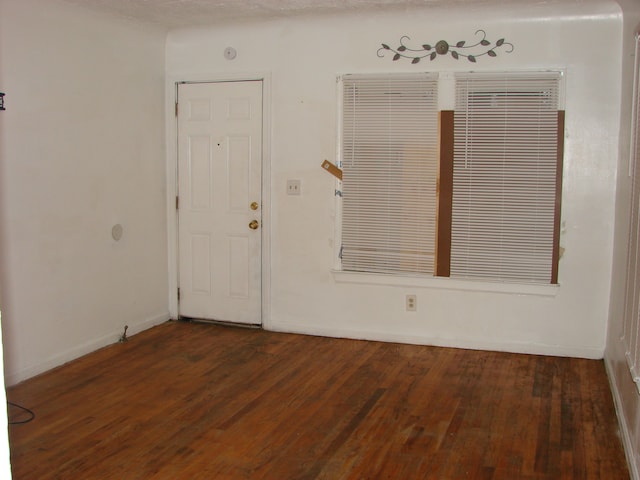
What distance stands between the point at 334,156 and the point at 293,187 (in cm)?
43

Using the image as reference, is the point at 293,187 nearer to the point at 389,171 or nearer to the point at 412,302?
the point at 389,171

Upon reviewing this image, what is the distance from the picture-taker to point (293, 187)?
4.93m

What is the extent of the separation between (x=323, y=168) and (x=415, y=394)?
6.48 ft

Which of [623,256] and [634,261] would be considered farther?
[623,256]

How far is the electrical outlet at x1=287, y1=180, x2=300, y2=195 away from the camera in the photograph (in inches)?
194

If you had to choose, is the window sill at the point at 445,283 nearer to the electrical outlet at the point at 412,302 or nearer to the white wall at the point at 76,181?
the electrical outlet at the point at 412,302

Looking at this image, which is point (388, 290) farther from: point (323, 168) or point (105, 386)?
point (105, 386)

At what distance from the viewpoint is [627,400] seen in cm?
309

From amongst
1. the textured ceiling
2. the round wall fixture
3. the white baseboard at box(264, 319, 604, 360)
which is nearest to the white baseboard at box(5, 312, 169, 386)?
the white baseboard at box(264, 319, 604, 360)

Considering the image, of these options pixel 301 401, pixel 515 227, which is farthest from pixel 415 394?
pixel 515 227

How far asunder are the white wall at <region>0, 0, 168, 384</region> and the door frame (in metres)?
0.08

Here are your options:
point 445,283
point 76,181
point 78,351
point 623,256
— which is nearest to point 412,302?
point 445,283

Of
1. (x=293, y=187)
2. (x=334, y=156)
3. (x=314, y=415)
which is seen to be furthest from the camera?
(x=293, y=187)

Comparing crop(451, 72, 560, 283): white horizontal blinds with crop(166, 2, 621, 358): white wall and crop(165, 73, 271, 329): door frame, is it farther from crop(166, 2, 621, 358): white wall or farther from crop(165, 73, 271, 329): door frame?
crop(165, 73, 271, 329): door frame
